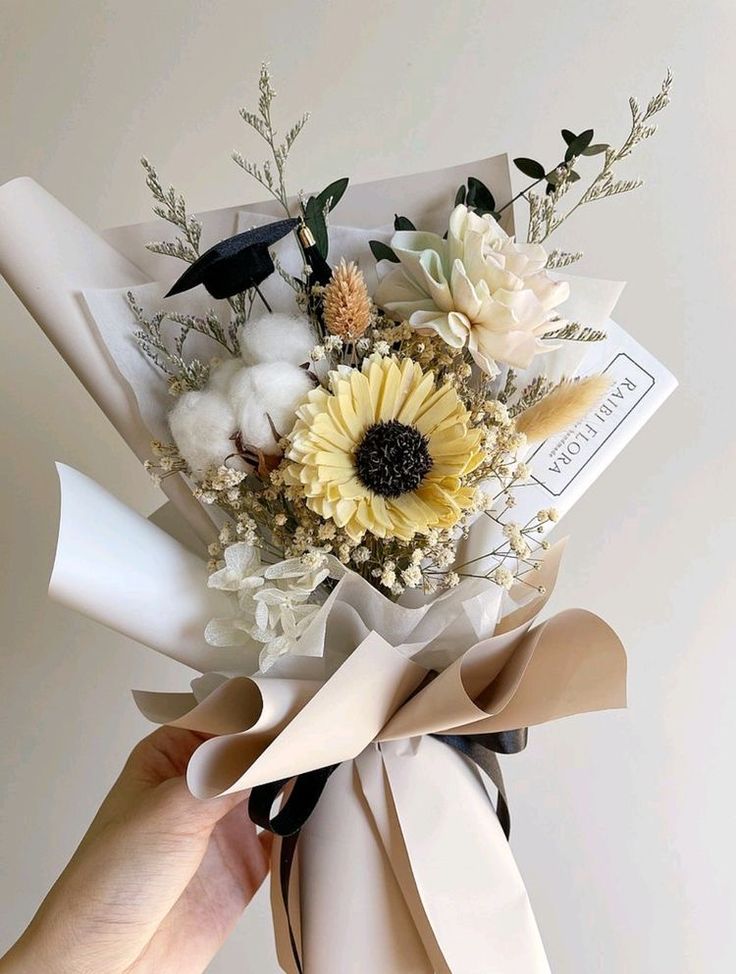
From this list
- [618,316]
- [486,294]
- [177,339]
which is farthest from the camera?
[618,316]

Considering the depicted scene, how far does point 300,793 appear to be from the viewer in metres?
0.71

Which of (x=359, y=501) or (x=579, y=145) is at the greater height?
(x=579, y=145)

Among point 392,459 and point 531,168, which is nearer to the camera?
point 392,459

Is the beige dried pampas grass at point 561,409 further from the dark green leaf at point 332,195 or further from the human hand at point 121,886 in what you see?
the human hand at point 121,886

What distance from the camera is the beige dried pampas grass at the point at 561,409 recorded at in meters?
0.63

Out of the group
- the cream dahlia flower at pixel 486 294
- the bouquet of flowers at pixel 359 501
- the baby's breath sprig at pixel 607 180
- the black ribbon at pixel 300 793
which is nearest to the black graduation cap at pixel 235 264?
the bouquet of flowers at pixel 359 501

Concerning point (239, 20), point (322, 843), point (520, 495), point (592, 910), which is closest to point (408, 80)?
point (239, 20)

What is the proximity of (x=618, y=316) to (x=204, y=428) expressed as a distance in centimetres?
66

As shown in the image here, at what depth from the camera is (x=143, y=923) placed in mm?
731

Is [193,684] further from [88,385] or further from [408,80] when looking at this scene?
[408,80]

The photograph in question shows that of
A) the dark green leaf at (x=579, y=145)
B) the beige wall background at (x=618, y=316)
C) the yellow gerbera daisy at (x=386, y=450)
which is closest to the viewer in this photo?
the yellow gerbera daisy at (x=386, y=450)

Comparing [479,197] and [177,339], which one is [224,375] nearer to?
[177,339]

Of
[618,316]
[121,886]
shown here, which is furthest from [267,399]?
[618,316]

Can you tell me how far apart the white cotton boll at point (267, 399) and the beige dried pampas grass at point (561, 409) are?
0.18 m
